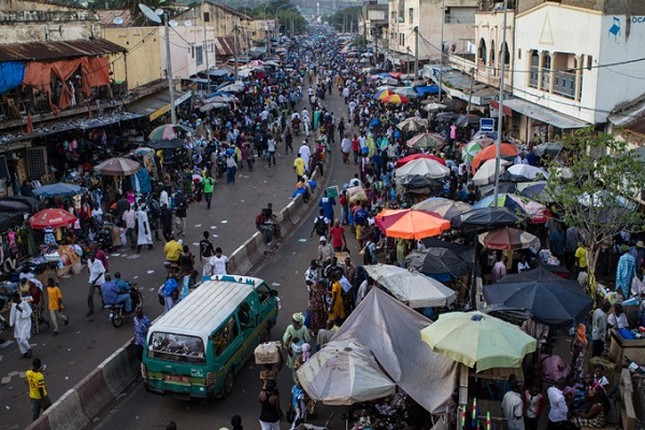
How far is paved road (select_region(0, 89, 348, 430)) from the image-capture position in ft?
40.7

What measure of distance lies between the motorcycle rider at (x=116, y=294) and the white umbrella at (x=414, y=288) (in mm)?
5065

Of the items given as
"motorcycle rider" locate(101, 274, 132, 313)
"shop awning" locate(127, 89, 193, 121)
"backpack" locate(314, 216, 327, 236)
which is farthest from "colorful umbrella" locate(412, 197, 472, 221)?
"shop awning" locate(127, 89, 193, 121)

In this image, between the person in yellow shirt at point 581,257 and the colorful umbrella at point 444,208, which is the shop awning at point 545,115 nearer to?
the colorful umbrella at point 444,208

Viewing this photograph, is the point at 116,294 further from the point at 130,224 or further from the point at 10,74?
the point at 10,74

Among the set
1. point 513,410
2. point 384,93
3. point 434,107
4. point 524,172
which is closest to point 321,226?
point 524,172

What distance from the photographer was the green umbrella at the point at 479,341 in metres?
9.64

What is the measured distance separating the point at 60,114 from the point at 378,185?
11.2m

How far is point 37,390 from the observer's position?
10766 mm

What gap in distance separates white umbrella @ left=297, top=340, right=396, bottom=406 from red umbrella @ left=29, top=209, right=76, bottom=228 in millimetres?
10015

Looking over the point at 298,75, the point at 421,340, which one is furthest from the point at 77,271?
the point at 298,75

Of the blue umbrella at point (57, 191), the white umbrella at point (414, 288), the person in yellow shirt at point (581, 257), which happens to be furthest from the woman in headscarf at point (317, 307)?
the blue umbrella at point (57, 191)

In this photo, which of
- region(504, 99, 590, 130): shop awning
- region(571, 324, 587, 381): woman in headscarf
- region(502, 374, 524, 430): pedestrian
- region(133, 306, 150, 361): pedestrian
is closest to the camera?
region(502, 374, 524, 430): pedestrian

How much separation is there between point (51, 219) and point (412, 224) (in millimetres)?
8907

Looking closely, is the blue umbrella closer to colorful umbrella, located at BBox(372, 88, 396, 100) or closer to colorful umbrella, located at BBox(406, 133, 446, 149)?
colorful umbrella, located at BBox(406, 133, 446, 149)
